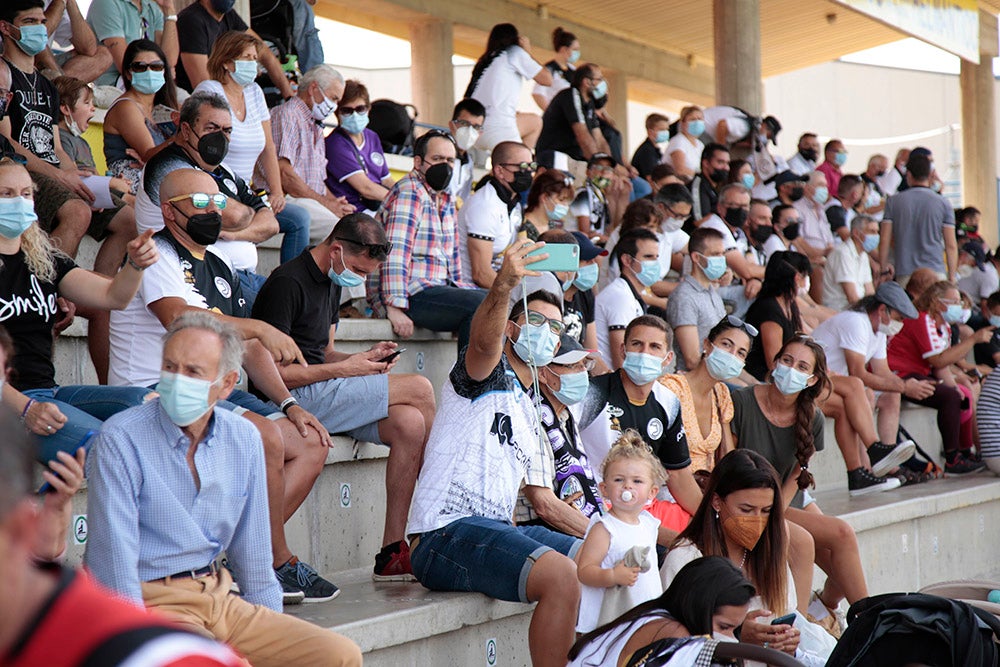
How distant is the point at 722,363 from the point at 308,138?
8.67 ft

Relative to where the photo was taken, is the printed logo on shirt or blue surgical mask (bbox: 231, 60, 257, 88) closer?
the printed logo on shirt

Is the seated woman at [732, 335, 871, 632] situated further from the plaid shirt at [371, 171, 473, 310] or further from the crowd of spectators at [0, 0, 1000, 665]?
the plaid shirt at [371, 171, 473, 310]

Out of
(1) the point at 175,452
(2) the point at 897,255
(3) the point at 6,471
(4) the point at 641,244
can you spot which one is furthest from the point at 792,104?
(3) the point at 6,471

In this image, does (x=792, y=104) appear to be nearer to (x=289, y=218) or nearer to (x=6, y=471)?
(x=289, y=218)

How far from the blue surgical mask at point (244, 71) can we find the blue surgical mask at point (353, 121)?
1.14 meters

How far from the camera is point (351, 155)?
6.99m

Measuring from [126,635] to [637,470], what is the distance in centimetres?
294

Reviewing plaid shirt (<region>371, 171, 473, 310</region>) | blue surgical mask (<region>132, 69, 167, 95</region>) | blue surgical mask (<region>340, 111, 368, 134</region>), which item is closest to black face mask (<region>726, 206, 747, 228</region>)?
blue surgical mask (<region>340, 111, 368, 134</region>)

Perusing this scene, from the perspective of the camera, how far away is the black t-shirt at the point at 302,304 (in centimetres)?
454

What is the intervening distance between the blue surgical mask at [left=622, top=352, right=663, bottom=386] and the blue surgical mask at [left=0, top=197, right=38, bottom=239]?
229cm

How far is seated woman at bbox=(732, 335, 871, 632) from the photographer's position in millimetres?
5141

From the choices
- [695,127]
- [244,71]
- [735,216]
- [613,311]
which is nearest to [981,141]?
[695,127]

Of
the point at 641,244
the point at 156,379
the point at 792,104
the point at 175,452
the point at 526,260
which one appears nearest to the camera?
the point at 175,452

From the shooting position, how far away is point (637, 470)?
3.73 meters
